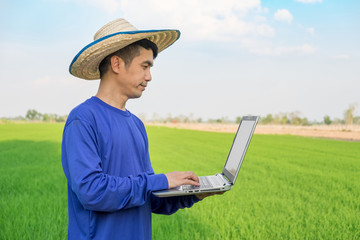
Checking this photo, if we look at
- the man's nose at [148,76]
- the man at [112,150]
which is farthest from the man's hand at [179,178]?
the man's nose at [148,76]

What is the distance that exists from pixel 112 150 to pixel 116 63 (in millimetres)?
505

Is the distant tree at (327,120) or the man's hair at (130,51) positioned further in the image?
the distant tree at (327,120)

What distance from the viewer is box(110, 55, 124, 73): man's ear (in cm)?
201

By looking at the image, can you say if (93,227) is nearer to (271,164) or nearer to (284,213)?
(284,213)

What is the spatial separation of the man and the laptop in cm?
5

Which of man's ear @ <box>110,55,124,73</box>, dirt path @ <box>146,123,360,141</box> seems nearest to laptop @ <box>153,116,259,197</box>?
man's ear @ <box>110,55,124,73</box>

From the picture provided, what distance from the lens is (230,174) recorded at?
224 centimetres

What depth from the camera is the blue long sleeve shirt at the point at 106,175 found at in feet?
5.65

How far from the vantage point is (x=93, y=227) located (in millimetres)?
1876

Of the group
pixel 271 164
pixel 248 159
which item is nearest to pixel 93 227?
pixel 271 164

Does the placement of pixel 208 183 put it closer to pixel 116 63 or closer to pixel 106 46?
pixel 116 63

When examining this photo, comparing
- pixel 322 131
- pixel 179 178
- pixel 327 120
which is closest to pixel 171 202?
pixel 179 178

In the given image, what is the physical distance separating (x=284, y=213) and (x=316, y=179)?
155 inches

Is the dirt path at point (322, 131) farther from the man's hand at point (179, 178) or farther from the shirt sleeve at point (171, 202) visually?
the man's hand at point (179, 178)
